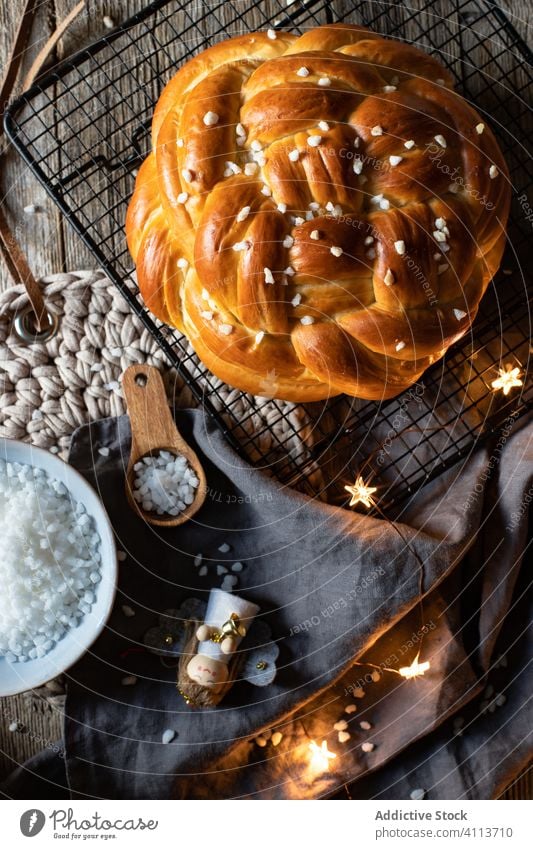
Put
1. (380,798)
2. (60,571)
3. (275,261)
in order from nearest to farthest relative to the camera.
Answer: (275,261)
(60,571)
(380,798)

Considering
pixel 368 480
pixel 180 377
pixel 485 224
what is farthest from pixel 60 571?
pixel 485 224

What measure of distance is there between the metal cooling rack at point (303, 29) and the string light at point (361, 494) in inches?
1.6

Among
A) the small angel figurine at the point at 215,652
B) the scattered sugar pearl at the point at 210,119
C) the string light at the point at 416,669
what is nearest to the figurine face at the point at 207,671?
the small angel figurine at the point at 215,652

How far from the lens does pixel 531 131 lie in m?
2.20

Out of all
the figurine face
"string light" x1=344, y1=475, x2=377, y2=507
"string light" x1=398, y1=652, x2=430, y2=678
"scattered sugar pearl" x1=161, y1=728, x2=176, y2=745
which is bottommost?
"string light" x1=398, y1=652, x2=430, y2=678

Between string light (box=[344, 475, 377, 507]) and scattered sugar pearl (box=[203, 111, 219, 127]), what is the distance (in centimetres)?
96

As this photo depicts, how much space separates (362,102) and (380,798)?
1.72 metres

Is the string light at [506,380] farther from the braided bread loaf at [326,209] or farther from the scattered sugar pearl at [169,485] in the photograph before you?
the scattered sugar pearl at [169,485]

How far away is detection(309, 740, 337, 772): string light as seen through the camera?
2.13m

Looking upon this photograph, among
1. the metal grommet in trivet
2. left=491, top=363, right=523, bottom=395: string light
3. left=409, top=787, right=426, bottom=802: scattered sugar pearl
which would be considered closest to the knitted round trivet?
the metal grommet in trivet

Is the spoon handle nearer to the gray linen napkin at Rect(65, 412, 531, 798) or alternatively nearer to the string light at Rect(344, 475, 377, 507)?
the gray linen napkin at Rect(65, 412, 531, 798)

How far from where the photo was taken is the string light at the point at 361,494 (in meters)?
2.13

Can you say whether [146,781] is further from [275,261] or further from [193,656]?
[275,261]

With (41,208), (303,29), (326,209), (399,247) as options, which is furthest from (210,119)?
(41,208)
